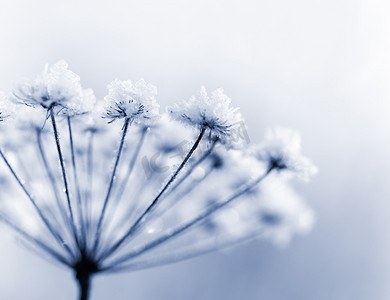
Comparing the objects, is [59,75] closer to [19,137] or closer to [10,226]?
[10,226]

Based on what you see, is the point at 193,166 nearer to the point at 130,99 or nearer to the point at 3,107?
the point at 130,99

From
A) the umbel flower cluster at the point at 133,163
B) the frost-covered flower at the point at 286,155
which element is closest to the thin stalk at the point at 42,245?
the umbel flower cluster at the point at 133,163

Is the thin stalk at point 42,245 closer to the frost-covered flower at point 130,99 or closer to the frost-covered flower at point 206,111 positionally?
the frost-covered flower at point 130,99

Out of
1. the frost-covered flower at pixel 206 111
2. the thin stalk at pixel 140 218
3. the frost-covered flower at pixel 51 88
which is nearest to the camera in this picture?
the frost-covered flower at pixel 51 88

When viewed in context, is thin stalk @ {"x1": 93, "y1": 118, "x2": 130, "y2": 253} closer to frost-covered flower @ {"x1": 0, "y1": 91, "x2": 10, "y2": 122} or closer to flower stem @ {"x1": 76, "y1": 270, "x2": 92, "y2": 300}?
flower stem @ {"x1": 76, "y1": 270, "x2": 92, "y2": 300}

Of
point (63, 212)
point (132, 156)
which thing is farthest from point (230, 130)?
point (63, 212)

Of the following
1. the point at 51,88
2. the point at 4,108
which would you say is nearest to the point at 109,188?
the point at 51,88
